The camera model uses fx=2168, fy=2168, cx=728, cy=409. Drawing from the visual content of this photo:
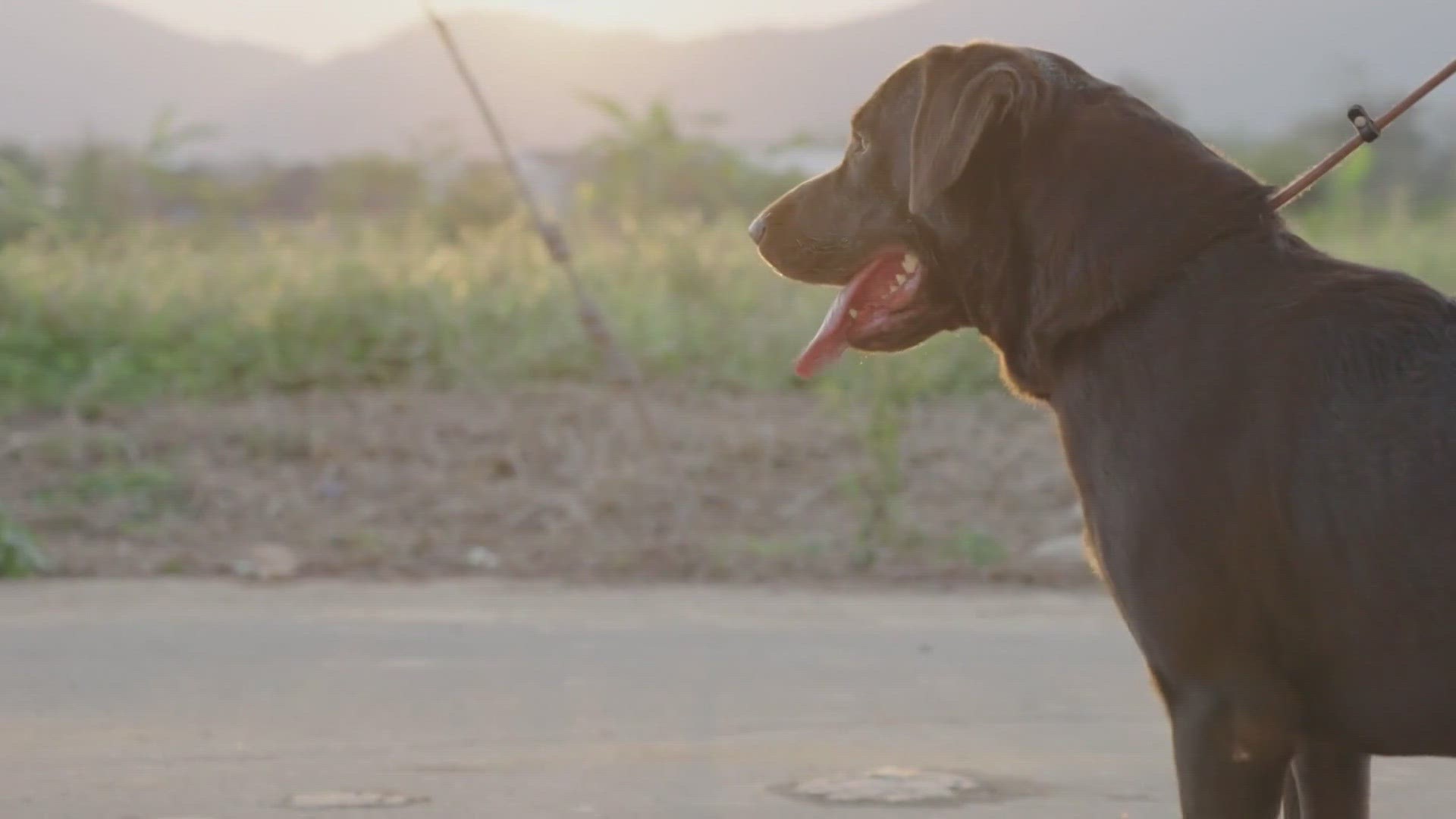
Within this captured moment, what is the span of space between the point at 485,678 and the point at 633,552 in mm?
2117

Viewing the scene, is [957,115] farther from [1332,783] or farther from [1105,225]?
[1332,783]

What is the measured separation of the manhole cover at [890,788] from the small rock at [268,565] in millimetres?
3602

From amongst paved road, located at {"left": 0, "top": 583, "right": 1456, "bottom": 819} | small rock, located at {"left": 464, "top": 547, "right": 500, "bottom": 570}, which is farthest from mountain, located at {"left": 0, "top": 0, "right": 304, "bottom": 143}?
paved road, located at {"left": 0, "top": 583, "right": 1456, "bottom": 819}

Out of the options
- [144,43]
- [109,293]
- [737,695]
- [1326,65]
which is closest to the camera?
[737,695]

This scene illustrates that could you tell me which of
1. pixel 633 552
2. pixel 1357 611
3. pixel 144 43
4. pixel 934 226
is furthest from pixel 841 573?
pixel 144 43

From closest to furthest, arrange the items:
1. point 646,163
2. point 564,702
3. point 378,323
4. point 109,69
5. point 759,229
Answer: point 759,229
point 564,702
point 378,323
point 646,163
point 109,69

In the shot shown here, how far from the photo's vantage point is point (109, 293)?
41.4ft

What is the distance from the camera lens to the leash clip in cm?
461

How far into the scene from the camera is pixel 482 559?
8.89 m

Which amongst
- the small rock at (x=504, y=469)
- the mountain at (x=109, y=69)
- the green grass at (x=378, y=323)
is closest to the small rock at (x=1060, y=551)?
the green grass at (x=378, y=323)

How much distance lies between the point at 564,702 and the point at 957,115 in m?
2.86

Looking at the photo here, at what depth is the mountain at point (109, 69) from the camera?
120 metres

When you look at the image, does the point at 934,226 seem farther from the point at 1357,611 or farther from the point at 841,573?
the point at 841,573

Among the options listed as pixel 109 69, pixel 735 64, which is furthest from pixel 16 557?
pixel 109 69
